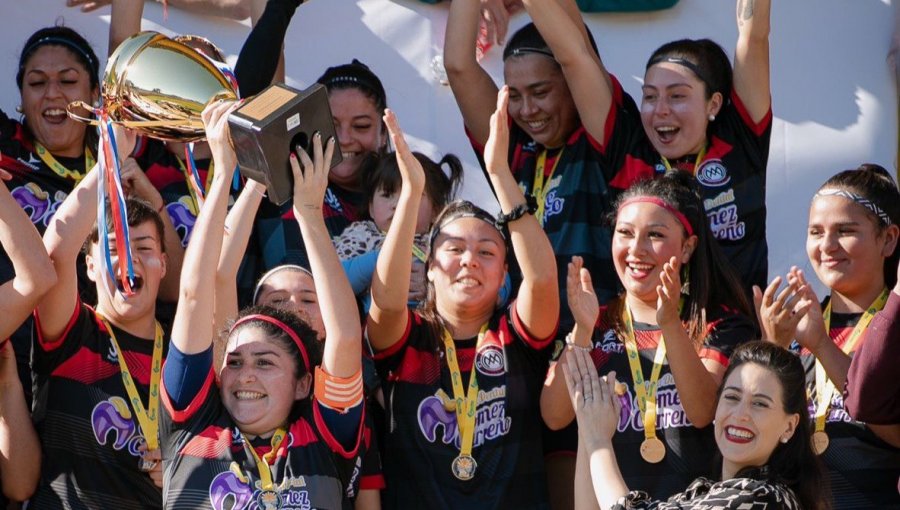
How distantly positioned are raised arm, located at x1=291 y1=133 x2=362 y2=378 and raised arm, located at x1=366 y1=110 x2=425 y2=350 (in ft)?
0.91

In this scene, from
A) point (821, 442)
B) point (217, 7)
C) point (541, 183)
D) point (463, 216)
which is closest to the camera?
point (821, 442)

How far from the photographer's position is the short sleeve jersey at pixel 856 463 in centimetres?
416

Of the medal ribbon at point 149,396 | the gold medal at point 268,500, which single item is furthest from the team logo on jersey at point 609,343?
the medal ribbon at point 149,396

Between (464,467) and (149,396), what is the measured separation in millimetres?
866

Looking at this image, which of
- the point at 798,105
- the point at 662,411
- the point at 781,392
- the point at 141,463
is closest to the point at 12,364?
the point at 141,463

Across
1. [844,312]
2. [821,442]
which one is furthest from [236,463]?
[844,312]

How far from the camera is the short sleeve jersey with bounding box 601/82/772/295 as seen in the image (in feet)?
15.7

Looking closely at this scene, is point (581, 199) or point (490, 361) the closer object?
point (490, 361)

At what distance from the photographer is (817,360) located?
4320 mm

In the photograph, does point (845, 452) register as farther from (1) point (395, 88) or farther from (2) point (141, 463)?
(1) point (395, 88)

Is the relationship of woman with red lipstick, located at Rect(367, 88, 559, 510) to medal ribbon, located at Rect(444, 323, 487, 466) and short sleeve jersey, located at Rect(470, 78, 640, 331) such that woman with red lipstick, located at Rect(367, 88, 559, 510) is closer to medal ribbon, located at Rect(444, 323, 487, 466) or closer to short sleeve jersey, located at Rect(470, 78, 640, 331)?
medal ribbon, located at Rect(444, 323, 487, 466)

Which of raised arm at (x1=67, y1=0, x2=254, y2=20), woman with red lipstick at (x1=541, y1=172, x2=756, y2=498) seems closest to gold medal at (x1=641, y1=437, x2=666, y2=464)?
woman with red lipstick at (x1=541, y1=172, x2=756, y2=498)

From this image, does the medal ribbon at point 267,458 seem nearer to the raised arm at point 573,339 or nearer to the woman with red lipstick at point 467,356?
the woman with red lipstick at point 467,356

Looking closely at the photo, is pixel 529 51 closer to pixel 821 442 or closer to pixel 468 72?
pixel 468 72
